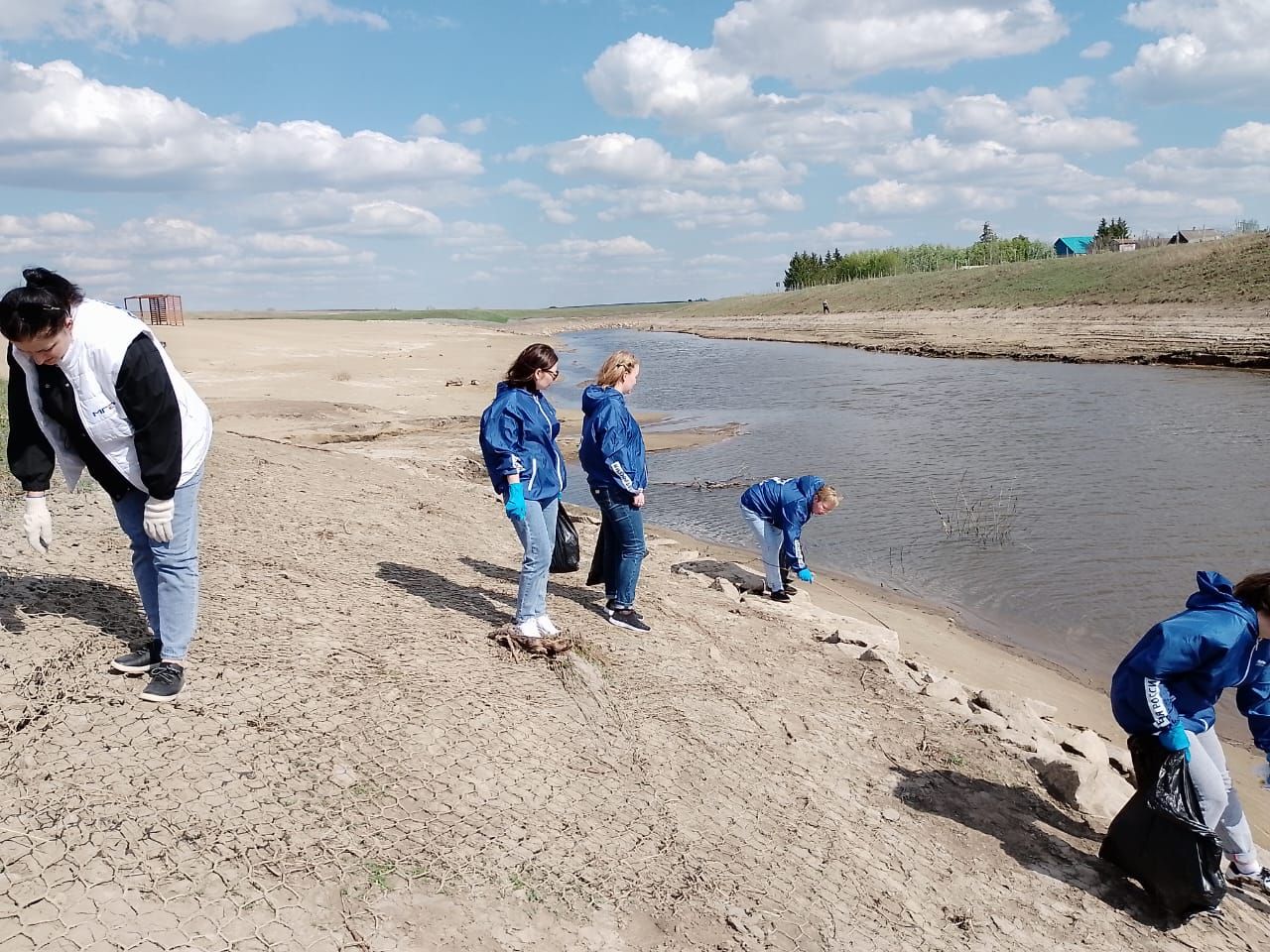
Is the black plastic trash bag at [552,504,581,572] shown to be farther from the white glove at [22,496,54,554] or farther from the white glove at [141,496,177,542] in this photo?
the white glove at [22,496,54,554]

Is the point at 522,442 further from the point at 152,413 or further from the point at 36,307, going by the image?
the point at 36,307

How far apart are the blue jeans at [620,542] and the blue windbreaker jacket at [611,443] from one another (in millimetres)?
101

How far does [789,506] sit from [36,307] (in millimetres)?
5545

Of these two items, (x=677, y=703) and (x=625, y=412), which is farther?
(x=625, y=412)

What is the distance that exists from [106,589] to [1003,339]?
35.9m

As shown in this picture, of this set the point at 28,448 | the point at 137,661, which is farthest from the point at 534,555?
the point at 28,448

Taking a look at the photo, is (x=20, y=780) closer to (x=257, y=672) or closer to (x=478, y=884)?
(x=257, y=672)

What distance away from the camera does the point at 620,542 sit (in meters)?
5.95

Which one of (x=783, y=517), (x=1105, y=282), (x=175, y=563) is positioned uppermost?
(x=1105, y=282)

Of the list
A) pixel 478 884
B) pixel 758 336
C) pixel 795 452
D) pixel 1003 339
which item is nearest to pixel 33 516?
pixel 478 884

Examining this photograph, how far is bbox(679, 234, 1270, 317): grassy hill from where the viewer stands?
34.8 meters

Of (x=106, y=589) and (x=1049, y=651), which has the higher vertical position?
(x=106, y=589)

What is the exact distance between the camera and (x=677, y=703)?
4949 mm

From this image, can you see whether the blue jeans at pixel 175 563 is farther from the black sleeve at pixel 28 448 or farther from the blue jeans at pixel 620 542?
the blue jeans at pixel 620 542
